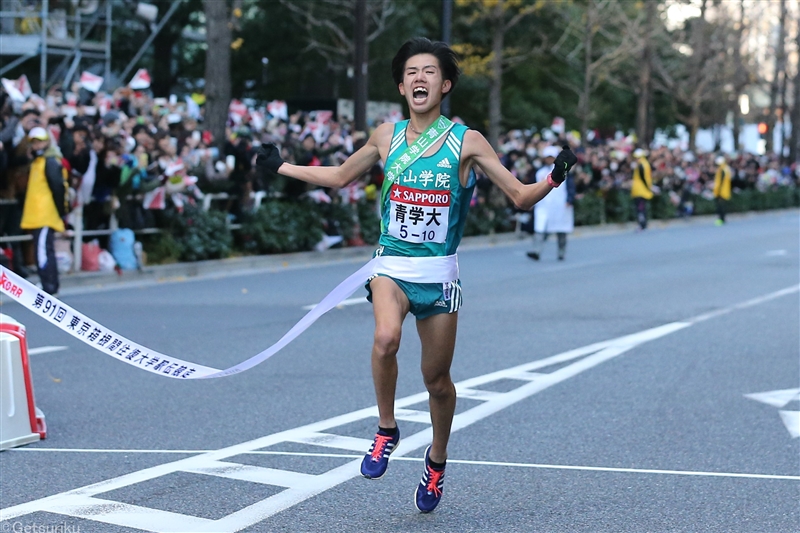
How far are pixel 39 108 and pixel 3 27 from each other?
1590cm

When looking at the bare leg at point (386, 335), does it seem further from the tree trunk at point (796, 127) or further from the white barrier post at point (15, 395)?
the tree trunk at point (796, 127)

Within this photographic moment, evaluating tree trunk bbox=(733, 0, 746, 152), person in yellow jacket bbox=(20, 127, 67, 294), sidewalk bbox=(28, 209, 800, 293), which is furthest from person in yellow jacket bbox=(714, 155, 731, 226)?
person in yellow jacket bbox=(20, 127, 67, 294)

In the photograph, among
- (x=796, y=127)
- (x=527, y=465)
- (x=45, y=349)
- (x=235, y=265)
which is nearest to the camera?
(x=527, y=465)

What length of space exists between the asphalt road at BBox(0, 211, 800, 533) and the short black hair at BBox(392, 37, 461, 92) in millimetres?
1904

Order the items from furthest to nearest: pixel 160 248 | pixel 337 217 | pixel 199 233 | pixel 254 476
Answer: pixel 337 217 < pixel 199 233 < pixel 160 248 < pixel 254 476

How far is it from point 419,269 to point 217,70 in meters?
17.6

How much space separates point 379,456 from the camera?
5.63 metres

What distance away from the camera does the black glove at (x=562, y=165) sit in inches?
205

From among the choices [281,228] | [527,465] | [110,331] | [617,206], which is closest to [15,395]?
[110,331]

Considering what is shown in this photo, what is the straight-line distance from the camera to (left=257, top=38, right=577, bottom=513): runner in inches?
220

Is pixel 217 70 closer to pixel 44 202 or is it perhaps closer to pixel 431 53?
pixel 44 202

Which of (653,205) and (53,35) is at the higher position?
(53,35)

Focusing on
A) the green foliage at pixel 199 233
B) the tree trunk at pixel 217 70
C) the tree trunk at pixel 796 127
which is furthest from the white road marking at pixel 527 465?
the tree trunk at pixel 796 127

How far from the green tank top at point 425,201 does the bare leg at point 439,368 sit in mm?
299
